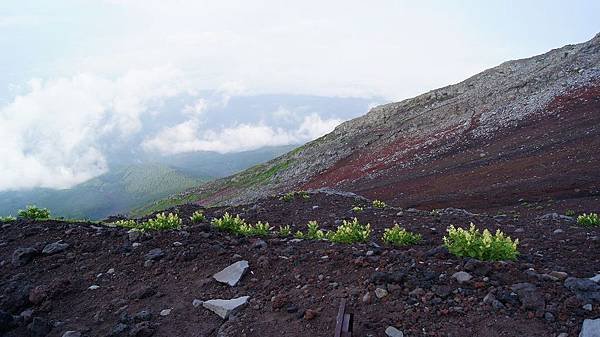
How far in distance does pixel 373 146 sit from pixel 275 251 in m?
45.5

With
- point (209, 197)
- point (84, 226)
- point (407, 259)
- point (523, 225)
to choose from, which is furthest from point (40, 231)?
point (209, 197)

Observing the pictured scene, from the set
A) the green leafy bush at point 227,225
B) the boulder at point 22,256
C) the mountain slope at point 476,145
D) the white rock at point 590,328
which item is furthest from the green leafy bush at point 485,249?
the mountain slope at point 476,145

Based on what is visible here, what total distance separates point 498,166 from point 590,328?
90.6ft

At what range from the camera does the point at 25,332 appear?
6.43 m

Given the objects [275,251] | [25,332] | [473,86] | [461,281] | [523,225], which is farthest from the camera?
[473,86]

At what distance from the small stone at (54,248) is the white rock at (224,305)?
410cm

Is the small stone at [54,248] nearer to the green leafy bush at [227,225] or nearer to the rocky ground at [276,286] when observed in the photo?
the rocky ground at [276,286]

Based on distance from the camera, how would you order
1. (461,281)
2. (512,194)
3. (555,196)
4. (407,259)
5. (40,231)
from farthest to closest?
(512,194), (555,196), (40,231), (407,259), (461,281)

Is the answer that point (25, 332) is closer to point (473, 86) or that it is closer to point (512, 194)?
point (512, 194)

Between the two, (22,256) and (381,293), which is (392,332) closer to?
(381,293)

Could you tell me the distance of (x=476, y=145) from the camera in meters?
38.0

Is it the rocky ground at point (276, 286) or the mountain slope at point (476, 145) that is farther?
the mountain slope at point (476, 145)

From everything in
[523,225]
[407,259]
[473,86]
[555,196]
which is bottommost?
[555,196]

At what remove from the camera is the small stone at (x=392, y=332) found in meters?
5.25
